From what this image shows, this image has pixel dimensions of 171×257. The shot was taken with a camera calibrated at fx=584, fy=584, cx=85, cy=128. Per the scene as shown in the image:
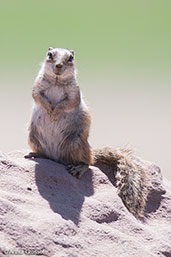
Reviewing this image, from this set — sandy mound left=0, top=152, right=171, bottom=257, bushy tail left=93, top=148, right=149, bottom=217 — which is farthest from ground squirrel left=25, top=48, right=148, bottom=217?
sandy mound left=0, top=152, right=171, bottom=257

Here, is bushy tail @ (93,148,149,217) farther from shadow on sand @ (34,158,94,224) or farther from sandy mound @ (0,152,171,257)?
shadow on sand @ (34,158,94,224)

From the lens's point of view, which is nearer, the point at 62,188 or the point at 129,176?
the point at 62,188

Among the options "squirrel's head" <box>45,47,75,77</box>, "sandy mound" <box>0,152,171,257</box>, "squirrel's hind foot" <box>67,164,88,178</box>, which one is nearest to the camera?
"sandy mound" <box>0,152,171,257</box>

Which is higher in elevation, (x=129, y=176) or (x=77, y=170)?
(x=77, y=170)

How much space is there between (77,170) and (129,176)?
2.24 feet

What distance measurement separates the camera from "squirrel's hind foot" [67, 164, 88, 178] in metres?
7.00

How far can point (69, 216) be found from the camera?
5.88 meters

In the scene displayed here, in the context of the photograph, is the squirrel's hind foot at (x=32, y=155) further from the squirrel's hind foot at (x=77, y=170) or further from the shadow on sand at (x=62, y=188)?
the squirrel's hind foot at (x=77, y=170)

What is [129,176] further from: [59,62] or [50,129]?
[59,62]

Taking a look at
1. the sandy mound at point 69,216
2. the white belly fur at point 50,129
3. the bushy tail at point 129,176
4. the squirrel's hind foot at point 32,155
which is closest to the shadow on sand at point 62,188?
the sandy mound at point 69,216

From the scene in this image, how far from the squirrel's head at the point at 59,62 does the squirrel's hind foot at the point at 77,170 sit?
3.79ft

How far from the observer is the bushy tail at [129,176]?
7.01m

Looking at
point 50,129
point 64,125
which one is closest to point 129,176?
point 64,125

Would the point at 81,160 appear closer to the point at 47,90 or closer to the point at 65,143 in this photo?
the point at 65,143
